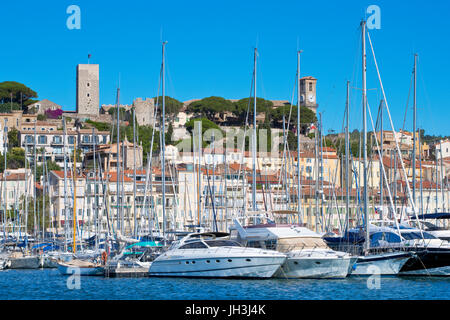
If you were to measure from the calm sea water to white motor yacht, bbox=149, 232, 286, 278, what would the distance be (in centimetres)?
42

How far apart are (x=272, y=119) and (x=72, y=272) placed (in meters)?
114

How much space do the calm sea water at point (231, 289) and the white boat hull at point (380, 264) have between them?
1.54ft

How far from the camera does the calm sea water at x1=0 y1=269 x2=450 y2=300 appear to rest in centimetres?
2372

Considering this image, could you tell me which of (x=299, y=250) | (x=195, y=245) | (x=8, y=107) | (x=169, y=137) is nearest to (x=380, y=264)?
(x=299, y=250)

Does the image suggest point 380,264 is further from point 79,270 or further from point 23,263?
point 23,263

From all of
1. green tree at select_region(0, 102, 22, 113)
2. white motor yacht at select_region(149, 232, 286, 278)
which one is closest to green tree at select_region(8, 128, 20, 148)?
green tree at select_region(0, 102, 22, 113)

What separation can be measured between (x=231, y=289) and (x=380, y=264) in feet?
21.7

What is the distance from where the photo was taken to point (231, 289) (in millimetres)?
25250

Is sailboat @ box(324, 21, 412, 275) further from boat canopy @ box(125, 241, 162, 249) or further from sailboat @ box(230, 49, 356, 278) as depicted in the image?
boat canopy @ box(125, 241, 162, 249)

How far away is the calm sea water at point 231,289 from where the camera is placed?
23719mm

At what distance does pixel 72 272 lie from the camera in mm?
33938
